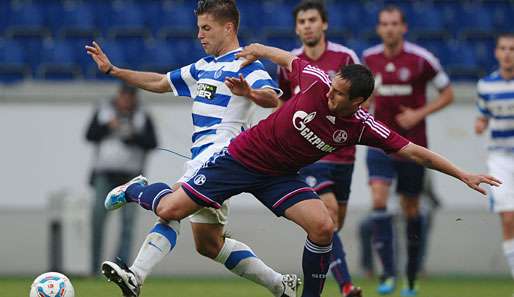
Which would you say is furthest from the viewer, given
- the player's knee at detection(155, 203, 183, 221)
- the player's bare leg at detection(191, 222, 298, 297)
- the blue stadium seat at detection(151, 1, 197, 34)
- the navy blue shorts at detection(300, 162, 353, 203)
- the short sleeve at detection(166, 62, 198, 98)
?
the blue stadium seat at detection(151, 1, 197, 34)

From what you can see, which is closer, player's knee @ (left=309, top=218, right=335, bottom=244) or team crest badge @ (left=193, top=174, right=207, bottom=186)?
player's knee @ (left=309, top=218, right=335, bottom=244)

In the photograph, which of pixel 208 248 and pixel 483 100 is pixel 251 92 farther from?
pixel 483 100

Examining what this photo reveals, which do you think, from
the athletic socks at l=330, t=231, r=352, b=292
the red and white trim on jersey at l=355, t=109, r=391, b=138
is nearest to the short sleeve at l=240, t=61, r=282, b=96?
the red and white trim on jersey at l=355, t=109, r=391, b=138

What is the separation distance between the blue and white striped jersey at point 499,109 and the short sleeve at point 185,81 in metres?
3.13

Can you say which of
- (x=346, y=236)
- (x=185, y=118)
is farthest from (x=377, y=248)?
(x=185, y=118)

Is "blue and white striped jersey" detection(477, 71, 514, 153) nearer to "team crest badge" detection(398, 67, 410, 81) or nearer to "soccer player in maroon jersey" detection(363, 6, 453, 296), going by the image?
"soccer player in maroon jersey" detection(363, 6, 453, 296)

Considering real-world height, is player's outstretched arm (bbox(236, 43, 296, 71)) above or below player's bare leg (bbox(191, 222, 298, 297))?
above

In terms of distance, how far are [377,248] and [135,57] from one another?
551cm

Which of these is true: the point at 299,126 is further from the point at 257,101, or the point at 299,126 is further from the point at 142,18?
the point at 142,18

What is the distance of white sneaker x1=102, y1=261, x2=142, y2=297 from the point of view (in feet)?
21.4

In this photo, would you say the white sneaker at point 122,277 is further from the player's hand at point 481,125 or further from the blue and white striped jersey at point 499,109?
the blue and white striped jersey at point 499,109

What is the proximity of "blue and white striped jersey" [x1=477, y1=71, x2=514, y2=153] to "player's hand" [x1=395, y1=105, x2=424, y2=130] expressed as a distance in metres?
0.56

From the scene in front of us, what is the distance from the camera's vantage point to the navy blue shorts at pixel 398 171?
9.76m

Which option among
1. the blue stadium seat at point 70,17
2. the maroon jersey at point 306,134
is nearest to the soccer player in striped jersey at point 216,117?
the maroon jersey at point 306,134
